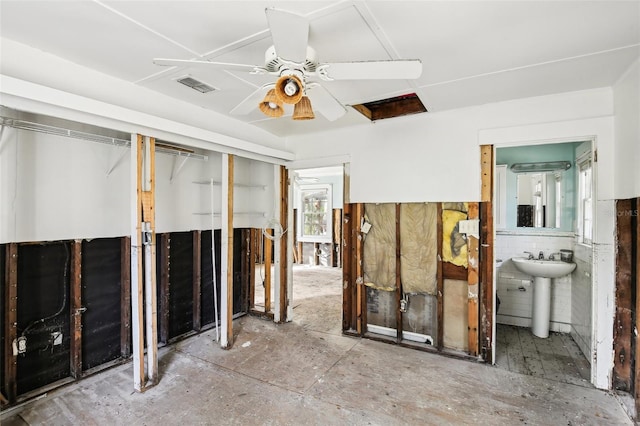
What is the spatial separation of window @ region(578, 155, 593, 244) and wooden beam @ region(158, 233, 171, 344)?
454 centimetres

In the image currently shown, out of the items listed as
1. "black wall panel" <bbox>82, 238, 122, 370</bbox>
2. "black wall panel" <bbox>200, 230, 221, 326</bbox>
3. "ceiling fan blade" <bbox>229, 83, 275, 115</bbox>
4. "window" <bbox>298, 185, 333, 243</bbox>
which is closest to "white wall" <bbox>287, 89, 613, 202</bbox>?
"ceiling fan blade" <bbox>229, 83, 275, 115</bbox>

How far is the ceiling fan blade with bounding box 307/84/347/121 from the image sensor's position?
6.28 ft

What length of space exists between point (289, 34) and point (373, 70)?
18.3 inches

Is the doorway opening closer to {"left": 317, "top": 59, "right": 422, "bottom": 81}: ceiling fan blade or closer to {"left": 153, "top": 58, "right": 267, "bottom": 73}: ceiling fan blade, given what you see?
{"left": 317, "top": 59, "right": 422, "bottom": 81}: ceiling fan blade

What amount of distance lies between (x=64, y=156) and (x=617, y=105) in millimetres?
4623

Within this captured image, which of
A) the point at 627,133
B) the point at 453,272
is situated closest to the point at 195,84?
the point at 453,272

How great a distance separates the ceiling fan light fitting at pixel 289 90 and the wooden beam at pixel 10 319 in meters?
2.39

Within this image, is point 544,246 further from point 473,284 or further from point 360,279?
point 360,279

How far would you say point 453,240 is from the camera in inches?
124

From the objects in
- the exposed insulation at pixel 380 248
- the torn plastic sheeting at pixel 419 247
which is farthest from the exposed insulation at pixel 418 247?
the exposed insulation at pixel 380 248

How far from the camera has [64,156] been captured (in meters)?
2.63

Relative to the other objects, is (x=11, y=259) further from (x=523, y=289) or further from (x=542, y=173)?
(x=542, y=173)

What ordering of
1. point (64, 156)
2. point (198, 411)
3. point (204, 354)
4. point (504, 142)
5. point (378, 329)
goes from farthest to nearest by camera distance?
point (378, 329) < point (204, 354) < point (504, 142) < point (64, 156) < point (198, 411)

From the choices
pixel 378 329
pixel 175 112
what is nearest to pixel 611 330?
pixel 378 329
